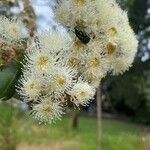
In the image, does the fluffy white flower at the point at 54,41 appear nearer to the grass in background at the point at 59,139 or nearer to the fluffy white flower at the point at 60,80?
the fluffy white flower at the point at 60,80

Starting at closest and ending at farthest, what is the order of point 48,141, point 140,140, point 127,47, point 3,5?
point 127,47
point 3,5
point 140,140
point 48,141

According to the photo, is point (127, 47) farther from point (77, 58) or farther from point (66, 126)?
point (66, 126)

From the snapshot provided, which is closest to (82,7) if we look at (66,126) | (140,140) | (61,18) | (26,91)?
(61,18)

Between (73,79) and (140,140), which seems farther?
(140,140)

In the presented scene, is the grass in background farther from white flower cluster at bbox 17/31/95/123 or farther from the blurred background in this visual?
white flower cluster at bbox 17/31/95/123

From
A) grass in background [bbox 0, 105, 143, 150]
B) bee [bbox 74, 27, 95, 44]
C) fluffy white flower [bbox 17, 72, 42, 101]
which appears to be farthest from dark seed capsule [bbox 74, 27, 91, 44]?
grass in background [bbox 0, 105, 143, 150]

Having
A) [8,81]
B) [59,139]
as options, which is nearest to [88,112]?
[59,139]

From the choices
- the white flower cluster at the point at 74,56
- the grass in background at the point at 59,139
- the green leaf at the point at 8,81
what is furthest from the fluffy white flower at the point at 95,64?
the grass in background at the point at 59,139

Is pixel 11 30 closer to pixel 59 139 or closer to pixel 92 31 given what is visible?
pixel 92 31
